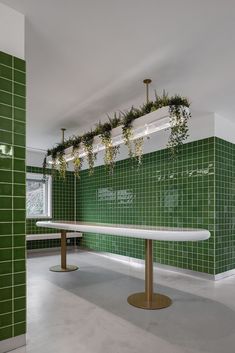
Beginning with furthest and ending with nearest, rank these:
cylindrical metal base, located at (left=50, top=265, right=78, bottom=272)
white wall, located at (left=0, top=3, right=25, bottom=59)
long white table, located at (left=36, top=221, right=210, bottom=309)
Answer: cylindrical metal base, located at (left=50, top=265, right=78, bottom=272)
long white table, located at (left=36, top=221, right=210, bottom=309)
white wall, located at (left=0, top=3, right=25, bottom=59)

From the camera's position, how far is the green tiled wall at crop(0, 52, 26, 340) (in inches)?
81.5

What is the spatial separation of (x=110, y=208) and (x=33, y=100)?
3373mm

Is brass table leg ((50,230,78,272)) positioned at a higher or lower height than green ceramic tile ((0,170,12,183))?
lower

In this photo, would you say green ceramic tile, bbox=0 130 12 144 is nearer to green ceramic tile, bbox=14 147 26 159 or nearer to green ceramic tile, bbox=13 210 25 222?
green ceramic tile, bbox=14 147 26 159

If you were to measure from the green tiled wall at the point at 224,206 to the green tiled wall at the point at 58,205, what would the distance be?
4435 mm

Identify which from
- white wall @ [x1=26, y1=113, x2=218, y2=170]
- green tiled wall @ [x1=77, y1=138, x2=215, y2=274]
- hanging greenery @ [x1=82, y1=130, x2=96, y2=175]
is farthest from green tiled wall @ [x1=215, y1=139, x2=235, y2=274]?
hanging greenery @ [x1=82, y1=130, x2=96, y2=175]

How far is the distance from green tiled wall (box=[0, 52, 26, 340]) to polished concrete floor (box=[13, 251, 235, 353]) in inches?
12.9

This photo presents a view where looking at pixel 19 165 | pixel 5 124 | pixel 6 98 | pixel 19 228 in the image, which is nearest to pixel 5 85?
pixel 6 98

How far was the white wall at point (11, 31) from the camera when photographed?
2.13m

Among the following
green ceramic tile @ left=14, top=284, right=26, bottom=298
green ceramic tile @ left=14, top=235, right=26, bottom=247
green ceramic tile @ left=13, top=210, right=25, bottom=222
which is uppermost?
green ceramic tile @ left=13, top=210, right=25, bottom=222

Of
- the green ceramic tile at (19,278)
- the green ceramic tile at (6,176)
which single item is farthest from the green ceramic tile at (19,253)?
the green ceramic tile at (6,176)

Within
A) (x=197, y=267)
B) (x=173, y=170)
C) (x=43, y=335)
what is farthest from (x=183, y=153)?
(x=43, y=335)

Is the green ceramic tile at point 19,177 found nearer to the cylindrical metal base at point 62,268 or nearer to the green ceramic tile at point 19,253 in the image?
the green ceramic tile at point 19,253

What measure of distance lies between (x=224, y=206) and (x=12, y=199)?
355cm
